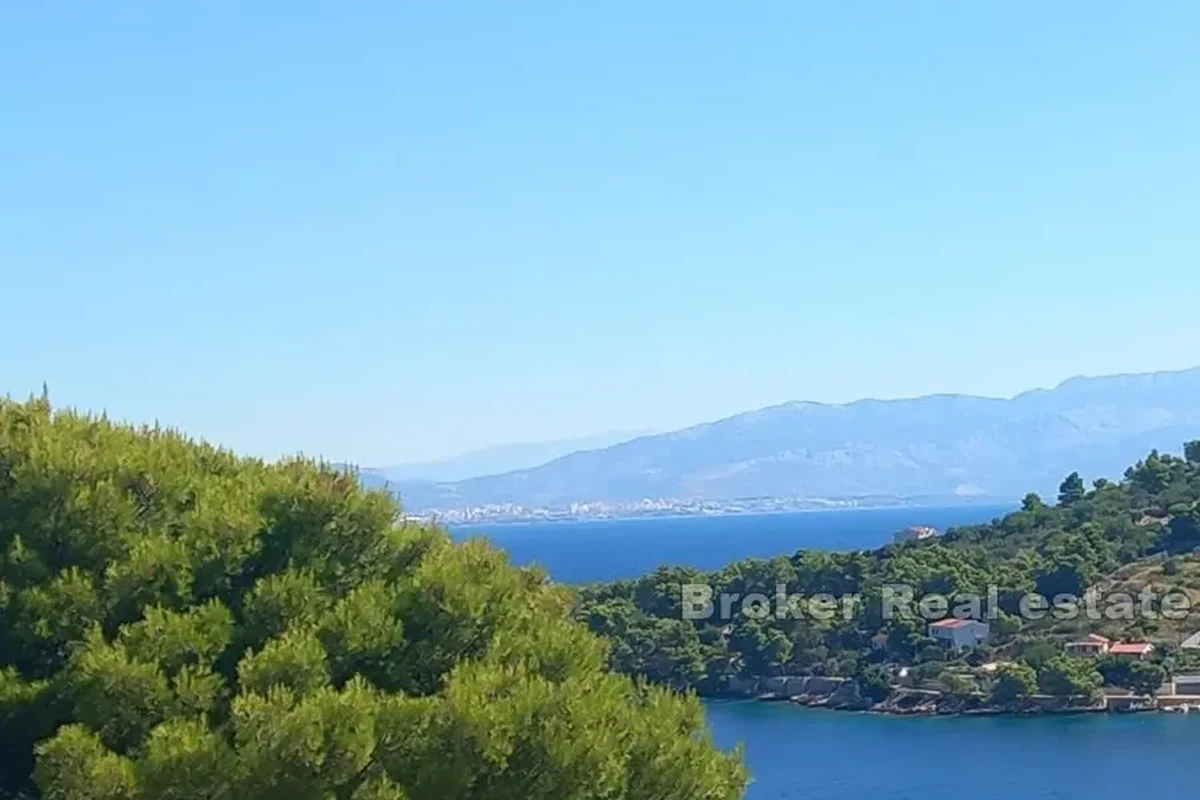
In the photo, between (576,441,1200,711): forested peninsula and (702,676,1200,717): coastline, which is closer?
(702,676,1200,717): coastline

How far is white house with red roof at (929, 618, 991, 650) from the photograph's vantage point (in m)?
36.5

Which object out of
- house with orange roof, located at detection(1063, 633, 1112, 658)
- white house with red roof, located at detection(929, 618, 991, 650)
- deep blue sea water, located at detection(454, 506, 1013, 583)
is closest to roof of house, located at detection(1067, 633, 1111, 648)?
house with orange roof, located at detection(1063, 633, 1112, 658)

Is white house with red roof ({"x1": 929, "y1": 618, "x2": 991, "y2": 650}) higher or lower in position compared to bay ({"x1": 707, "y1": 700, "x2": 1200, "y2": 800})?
higher

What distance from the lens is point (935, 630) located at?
3678cm

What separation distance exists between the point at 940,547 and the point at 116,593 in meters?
40.4

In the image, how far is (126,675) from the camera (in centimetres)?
514

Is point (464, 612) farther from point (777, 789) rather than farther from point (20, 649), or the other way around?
point (777, 789)

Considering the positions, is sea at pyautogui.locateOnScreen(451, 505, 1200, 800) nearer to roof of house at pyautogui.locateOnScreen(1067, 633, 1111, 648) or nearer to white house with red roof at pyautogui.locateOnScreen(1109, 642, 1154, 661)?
white house with red roof at pyautogui.locateOnScreen(1109, 642, 1154, 661)

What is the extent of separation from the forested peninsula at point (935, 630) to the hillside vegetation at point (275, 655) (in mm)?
28038

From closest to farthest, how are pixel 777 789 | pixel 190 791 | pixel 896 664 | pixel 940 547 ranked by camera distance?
pixel 190 791 → pixel 777 789 → pixel 896 664 → pixel 940 547

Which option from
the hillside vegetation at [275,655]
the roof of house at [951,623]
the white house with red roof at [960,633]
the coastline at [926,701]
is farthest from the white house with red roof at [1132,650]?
the hillside vegetation at [275,655]

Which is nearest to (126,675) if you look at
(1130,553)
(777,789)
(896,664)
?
(777,789)

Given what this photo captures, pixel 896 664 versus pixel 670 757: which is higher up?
pixel 670 757

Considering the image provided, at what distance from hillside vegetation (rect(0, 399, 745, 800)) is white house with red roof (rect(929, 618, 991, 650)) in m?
31.6
